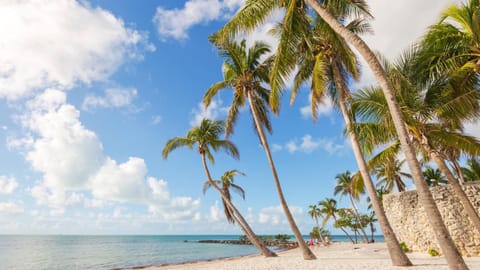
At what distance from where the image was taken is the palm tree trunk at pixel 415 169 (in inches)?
192

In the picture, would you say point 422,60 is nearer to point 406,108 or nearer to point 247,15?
point 406,108

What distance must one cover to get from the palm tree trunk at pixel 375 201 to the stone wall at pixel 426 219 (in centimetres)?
450

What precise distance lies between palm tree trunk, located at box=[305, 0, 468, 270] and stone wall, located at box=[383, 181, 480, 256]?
755 centimetres

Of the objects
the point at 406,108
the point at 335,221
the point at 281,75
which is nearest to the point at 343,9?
the point at 281,75

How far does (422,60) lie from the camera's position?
826 centimetres

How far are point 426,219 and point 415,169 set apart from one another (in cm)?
876

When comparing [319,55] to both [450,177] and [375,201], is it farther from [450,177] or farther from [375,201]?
[450,177]

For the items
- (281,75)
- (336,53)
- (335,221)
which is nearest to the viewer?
(281,75)

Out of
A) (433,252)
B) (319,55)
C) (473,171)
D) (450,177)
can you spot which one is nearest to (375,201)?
(450,177)

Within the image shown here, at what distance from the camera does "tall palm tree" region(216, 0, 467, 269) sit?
4984 millimetres

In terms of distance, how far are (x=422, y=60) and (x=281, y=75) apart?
13.9ft

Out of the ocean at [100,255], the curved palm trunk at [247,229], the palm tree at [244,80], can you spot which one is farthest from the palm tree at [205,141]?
the ocean at [100,255]

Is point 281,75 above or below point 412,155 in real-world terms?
above

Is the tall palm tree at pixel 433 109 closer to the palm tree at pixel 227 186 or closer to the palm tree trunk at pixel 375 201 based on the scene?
the palm tree trunk at pixel 375 201
